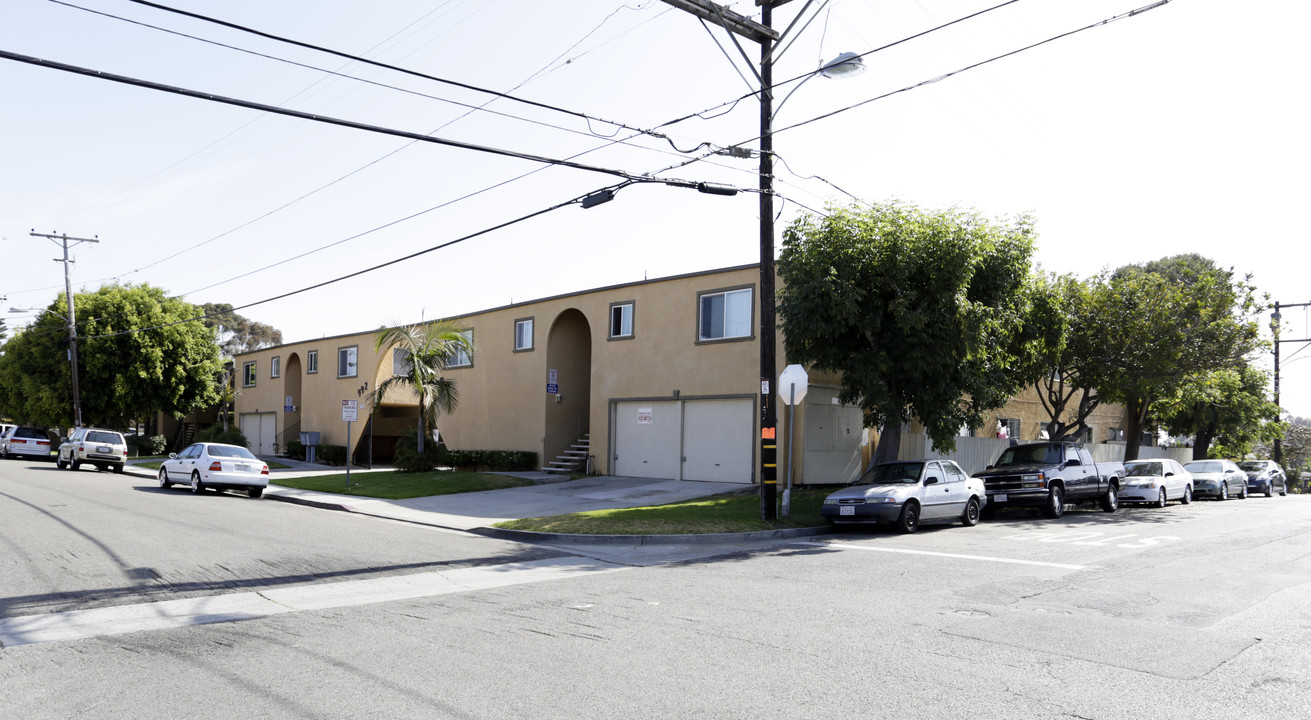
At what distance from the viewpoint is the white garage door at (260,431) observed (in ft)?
144

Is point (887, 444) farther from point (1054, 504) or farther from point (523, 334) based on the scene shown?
point (523, 334)

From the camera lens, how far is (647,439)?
24719 millimetres

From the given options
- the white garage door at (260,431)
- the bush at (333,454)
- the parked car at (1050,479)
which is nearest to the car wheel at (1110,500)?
the parked car at (1050,479)

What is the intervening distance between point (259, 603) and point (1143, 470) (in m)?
23.2

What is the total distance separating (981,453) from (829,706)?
23.9 meters

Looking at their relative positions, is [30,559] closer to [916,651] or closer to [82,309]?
[916,651]

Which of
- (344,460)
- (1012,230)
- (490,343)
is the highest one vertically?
(1012,230)

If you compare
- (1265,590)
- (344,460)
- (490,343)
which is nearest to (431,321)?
(490,343)

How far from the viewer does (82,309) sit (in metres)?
44.5

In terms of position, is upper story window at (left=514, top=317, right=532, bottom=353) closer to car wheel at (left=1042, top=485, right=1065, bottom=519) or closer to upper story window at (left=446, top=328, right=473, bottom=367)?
upper story window at (left=446, top=328, right=473, bottom=367)

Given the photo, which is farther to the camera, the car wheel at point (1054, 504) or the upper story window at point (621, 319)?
the upper story window at point (621, 319)

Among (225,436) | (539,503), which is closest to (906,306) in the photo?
(539,503)

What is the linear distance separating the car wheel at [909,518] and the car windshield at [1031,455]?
5791 millimetres

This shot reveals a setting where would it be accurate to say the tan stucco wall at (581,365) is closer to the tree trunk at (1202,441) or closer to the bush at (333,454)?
the bush at (333,454)
